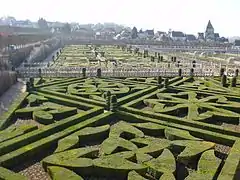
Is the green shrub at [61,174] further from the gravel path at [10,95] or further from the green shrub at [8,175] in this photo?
the gravel path at [10,95]

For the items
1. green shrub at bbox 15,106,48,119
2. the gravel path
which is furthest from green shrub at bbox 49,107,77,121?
the gravel path

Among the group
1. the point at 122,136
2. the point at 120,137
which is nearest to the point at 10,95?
the point at 122,136

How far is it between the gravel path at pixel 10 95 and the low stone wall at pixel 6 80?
31 centimetres

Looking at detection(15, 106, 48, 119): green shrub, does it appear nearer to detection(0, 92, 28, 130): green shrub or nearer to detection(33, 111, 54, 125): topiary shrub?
detection(0, 92, 28, 130): green shrub

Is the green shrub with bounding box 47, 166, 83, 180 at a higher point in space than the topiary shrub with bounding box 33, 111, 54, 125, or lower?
lower

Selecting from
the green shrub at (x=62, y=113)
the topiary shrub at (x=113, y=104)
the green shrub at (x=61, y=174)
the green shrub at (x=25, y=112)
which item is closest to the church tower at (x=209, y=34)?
the topiary shrub at (x=113, y=104)

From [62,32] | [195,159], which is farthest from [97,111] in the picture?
[62,32]

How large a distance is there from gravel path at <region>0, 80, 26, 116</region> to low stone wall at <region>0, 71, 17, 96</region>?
311 millimetres

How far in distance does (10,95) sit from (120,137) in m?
13.2

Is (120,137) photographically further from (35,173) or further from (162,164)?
(35,173)

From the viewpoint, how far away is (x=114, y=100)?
1781cm

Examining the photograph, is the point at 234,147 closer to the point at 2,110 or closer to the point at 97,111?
the point at 97,111

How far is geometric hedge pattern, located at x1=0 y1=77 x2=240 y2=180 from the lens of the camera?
10977mm

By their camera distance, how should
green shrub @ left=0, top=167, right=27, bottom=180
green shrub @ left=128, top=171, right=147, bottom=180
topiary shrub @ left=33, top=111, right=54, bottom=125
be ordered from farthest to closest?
1. topiary shrub @ left=33, top=111, right=54, bottom=125
2. green shrub @ left=128, top=171, right=147, bottom=180
3. green shrub @ left=0, top=167, right=27, bottom=180
